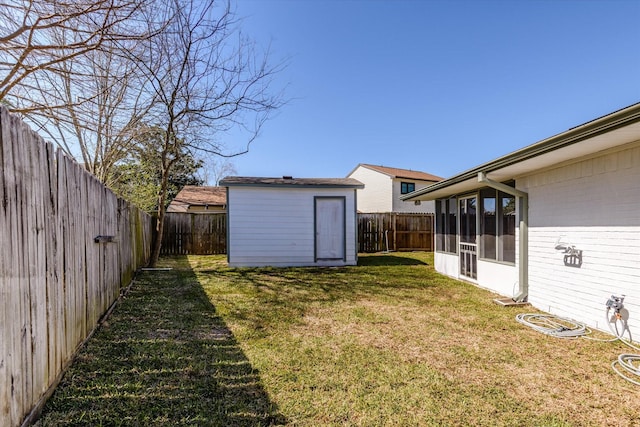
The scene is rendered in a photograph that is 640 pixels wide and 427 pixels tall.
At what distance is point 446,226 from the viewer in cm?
802

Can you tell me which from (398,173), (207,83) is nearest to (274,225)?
(207,83)

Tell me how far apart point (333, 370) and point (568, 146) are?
3422 mm

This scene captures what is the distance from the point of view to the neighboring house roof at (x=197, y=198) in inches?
688

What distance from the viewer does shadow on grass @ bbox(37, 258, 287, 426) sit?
1998 mm

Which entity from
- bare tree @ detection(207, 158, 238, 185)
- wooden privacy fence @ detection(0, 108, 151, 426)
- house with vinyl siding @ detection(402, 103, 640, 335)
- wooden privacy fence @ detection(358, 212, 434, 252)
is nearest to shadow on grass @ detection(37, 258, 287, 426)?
wooden privacy fence @ detection(0, 108, 151, 426)

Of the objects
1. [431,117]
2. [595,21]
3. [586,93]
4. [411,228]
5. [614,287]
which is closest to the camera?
[614,287]

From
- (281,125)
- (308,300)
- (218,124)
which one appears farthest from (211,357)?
(281,125)

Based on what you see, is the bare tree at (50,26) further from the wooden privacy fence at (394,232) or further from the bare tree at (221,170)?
the bare tree at (221,170)

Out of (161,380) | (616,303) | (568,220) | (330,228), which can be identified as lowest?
(161,380)

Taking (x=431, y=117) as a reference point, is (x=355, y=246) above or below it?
below

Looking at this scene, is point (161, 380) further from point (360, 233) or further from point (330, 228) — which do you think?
point (360, 233)

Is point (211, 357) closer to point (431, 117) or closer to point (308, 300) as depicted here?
point (308, 300)

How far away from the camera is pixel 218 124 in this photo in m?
8.49

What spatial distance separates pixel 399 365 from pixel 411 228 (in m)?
12.1
